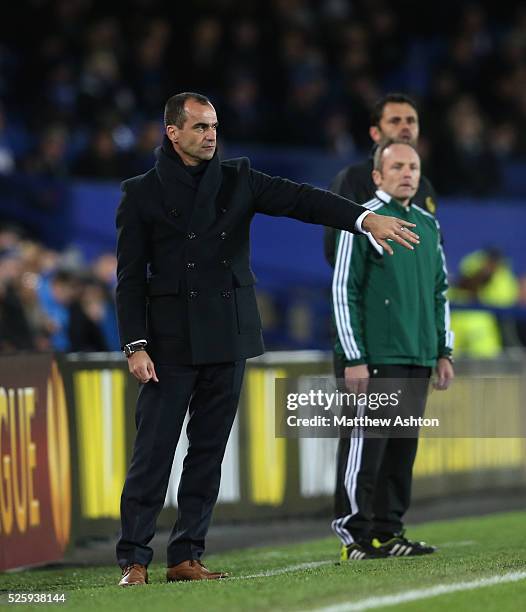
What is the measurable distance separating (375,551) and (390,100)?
8.24 feet

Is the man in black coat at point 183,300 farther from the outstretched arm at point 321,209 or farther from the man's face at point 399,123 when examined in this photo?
the man's face at point 399,123

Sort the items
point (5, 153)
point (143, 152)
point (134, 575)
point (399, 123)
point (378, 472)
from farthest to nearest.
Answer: point (143, 152), point (5, 153), point (399, 123), point (378, 472), point (134, 575)

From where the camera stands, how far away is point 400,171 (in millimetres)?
7852

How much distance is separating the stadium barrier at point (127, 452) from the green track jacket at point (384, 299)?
1.88m

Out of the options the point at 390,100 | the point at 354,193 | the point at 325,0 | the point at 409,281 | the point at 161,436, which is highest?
the point at 325,0

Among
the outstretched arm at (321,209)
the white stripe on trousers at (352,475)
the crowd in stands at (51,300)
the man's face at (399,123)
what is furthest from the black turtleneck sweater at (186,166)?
the crowd in stands at (51,300)

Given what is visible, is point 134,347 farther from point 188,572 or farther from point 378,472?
point 378,472

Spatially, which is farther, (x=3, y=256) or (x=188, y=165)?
(x=3, y=256)

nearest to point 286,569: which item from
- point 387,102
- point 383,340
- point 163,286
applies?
point 383,340

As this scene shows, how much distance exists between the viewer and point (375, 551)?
7758 millimetres

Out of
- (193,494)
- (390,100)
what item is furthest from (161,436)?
(390,100)

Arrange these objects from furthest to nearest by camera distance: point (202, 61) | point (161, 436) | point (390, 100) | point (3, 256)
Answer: point (202, 61), point (3, 256), point (390, 100), point (161, 436)

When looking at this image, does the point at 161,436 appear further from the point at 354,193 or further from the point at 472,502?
the point at 472,502

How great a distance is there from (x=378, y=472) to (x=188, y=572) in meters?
1.53
